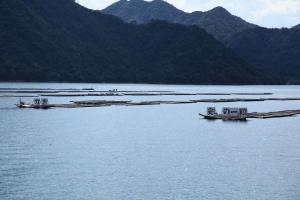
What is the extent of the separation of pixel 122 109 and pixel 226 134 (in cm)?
6386

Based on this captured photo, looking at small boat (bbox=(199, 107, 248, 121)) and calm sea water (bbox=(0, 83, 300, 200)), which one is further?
small boat (bbox=(199, 107, 248, 121))

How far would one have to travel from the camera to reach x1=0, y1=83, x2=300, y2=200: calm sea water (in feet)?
175

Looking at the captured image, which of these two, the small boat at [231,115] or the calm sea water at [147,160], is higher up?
the small boat at [231,115]

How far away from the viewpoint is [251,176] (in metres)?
60.8

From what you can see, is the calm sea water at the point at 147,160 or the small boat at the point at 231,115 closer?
the calm sea water at the point at 147,160

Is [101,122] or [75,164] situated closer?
[75,164]

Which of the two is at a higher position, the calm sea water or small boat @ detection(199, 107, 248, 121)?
small boat @ detection(199, 107, 248, 121)

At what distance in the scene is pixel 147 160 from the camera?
69625 mm

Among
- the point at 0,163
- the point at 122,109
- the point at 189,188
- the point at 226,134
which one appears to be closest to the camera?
the point at 189,188

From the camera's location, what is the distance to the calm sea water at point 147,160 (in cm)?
5338

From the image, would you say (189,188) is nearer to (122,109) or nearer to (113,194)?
(113,194)

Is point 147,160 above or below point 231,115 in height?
below

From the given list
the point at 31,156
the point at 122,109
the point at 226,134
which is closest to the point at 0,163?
the point at 31,156

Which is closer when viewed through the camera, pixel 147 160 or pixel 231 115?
pixel 147 160
